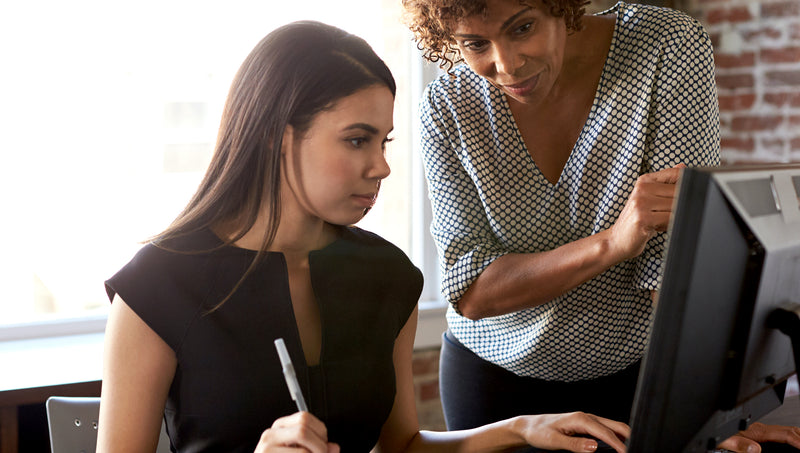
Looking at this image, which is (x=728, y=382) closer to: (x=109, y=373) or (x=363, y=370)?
(x=363, y=370)

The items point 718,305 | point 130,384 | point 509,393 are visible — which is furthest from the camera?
point 509,393

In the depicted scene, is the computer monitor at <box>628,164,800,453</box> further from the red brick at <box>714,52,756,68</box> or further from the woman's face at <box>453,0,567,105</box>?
the red brick at <box>714,52,756,68</box>

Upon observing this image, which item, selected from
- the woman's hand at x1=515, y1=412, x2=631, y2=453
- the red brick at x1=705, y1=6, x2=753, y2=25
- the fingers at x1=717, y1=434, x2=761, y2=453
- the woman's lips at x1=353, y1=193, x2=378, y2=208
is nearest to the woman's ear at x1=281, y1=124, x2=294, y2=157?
the woman's lips at x1=353, y1=193, x2=378, y2=208

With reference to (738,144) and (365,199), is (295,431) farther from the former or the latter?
(738,144)

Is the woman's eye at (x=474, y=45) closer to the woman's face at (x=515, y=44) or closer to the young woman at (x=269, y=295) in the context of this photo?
the woman's face at (x=515, y=44)

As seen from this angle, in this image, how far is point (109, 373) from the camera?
1091 mm

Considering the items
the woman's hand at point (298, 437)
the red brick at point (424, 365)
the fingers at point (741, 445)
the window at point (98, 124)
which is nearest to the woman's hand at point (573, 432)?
the fingers at point (741, 445)

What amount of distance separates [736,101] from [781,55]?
0.20 metres

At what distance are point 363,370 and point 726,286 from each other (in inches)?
25.9

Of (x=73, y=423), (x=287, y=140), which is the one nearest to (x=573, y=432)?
(x=287, y=140)

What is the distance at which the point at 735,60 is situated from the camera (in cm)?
245

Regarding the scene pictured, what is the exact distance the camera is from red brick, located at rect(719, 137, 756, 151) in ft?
7.93

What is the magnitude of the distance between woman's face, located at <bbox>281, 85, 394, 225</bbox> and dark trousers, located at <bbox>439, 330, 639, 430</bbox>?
50 cm

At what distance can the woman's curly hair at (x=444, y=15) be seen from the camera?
122 cm
